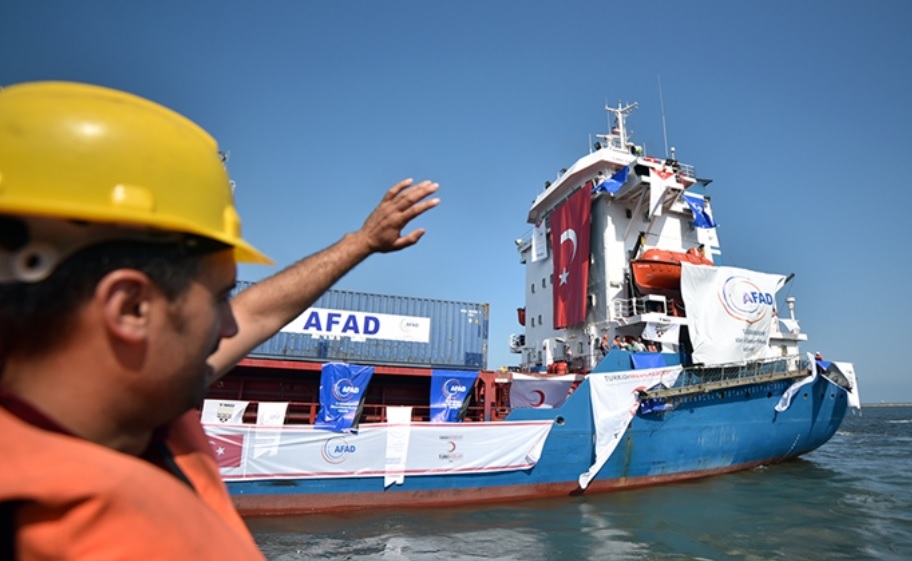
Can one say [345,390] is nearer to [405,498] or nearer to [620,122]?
[405,498]

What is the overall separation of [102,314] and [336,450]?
9.68 m

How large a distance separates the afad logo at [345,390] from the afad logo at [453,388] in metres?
2.47

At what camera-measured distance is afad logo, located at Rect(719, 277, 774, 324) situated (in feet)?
46.1

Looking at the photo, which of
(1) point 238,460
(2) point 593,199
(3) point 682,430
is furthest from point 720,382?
(1) point 238,460

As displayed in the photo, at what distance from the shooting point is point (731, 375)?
13266 mm

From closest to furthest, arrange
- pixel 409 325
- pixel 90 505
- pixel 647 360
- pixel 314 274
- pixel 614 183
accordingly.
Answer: pixel 90 505, pixel 314 274, pixel 647 360, pixel 409 325, pixel 614 183

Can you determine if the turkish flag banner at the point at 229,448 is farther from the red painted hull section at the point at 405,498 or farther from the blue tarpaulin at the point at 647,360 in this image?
the blue tarpaulin at the point at 647,360

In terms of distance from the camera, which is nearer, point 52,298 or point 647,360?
point 52,298

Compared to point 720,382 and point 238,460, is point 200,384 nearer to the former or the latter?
point 238,460

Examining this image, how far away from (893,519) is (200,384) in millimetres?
12473

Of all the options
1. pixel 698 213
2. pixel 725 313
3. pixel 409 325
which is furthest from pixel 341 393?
pixel 698 213

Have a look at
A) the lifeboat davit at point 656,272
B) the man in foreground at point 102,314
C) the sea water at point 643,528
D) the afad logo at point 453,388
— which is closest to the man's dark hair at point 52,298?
the man in foreground at point 102,314

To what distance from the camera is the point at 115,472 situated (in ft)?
1.73

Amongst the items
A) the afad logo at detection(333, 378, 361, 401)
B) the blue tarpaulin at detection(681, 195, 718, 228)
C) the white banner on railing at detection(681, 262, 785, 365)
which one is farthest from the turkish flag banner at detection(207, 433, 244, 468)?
the blue tarpaulin at detection(681, 195, 718, 228)
